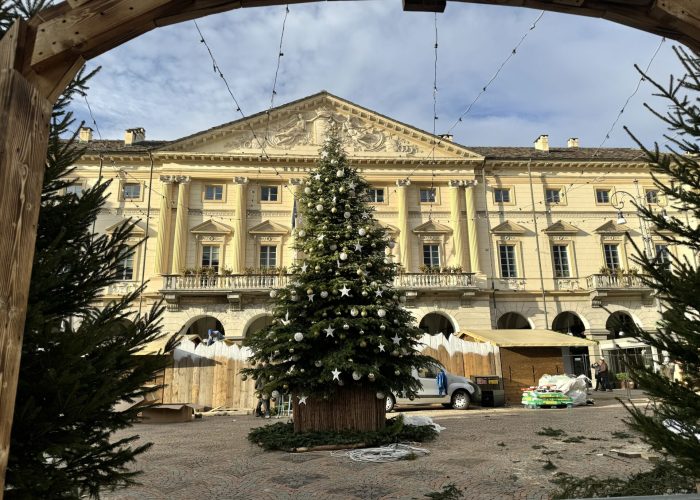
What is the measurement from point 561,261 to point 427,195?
956 cm

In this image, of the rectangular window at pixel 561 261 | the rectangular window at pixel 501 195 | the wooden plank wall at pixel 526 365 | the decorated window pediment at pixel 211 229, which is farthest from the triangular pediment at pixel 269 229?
the rectangular window at pixel 561 261

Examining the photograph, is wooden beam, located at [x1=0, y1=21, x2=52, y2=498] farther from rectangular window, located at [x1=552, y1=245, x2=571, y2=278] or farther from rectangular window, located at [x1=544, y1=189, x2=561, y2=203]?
rectangular window, located at [x1=544, y1=189, x2=561, y2=203]

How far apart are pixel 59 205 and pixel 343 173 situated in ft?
27.4

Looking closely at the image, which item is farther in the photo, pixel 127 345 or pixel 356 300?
pixel 356 300

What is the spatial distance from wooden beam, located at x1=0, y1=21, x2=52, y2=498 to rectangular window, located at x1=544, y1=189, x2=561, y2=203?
110 ft

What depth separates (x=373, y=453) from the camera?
883 centimetres

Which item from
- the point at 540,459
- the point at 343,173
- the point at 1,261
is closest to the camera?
the point at 1,261

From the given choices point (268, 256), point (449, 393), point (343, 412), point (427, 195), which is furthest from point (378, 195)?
point (343, 412)

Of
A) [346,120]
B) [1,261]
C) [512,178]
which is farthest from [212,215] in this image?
[1,261]

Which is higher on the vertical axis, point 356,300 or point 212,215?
point 212,215

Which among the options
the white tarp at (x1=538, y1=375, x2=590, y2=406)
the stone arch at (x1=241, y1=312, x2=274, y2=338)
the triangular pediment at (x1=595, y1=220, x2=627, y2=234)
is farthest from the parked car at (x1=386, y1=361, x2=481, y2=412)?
the triangular pediment at (x1=595, y1=220, x2=627, y2=234)

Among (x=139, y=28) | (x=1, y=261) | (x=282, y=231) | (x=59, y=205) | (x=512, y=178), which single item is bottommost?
(x=1, y=261)

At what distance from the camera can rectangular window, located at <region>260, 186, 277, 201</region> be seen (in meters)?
32.0

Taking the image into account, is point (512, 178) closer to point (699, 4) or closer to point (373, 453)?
point (373, 453)
